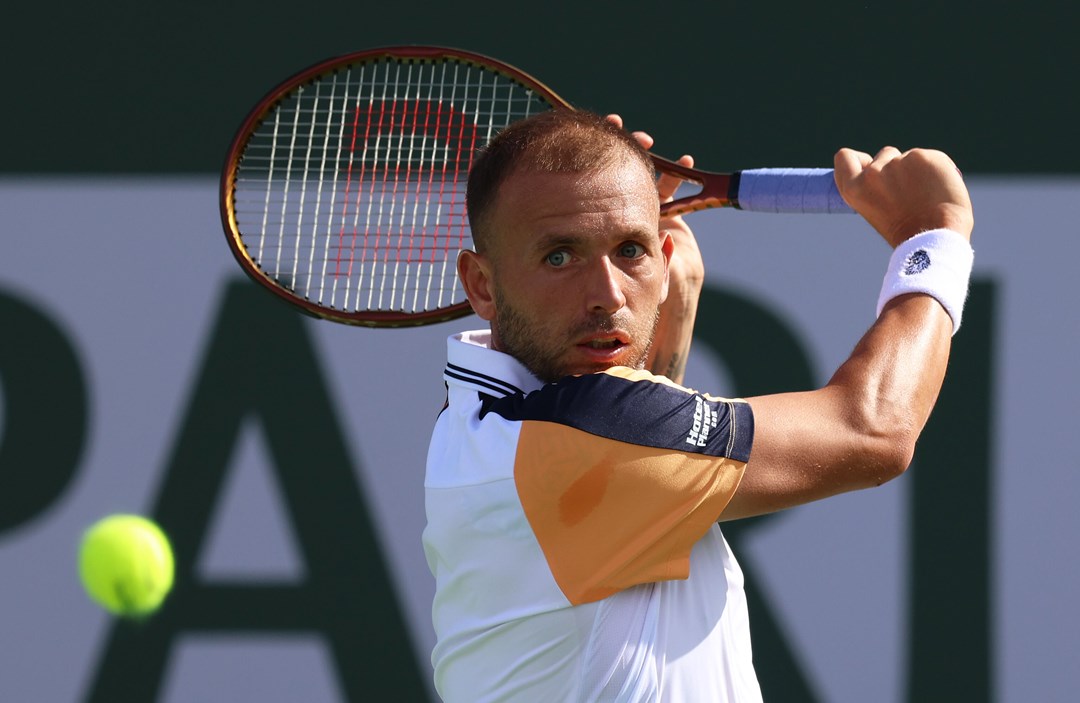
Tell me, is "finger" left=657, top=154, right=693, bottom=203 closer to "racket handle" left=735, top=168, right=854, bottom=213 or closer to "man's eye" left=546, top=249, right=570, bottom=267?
"racket handle" left=735, top=168, right=854, bottom=213

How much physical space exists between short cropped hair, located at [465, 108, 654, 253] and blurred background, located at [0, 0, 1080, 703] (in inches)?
94.6

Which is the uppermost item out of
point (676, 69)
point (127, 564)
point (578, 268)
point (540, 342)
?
point (676, 69)

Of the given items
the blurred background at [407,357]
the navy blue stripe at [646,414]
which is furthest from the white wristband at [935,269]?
the blurred background at [407,357]

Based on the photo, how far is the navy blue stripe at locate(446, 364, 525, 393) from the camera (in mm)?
2088

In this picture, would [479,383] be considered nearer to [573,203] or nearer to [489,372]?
[489,372]

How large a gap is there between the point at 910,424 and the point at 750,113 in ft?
9.53

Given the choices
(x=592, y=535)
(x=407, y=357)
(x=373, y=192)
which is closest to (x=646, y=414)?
(x=592, y=535)

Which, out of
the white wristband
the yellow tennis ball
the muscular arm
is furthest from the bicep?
the yellow tennis ball

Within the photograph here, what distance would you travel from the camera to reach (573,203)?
2.04 m

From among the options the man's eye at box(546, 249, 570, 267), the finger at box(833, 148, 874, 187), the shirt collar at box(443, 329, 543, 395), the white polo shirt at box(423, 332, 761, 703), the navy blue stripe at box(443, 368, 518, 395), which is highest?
the finger at box(833, 148, 874, 187)

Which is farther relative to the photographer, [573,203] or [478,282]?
[478,282]

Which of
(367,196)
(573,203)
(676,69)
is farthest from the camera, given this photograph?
(676,69)

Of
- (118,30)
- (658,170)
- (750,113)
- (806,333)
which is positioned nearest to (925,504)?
(806,333)

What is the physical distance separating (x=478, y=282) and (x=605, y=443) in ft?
1.32
